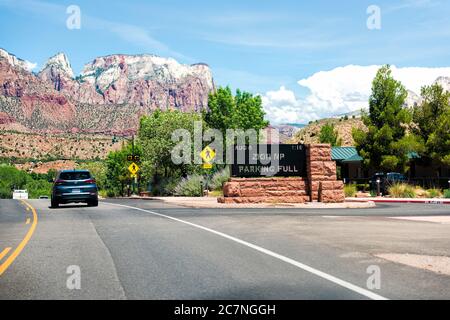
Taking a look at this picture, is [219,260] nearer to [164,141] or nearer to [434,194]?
[434,194]

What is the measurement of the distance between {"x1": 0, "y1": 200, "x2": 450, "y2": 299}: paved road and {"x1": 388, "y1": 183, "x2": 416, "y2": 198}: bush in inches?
835

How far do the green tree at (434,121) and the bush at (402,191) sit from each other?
6800 millimetres

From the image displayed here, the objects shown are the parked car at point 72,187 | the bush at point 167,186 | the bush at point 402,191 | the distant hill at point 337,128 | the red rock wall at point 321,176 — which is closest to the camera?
the parked car at point 72,187

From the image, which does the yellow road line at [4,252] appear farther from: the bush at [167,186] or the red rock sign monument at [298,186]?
the bush at [167,186]

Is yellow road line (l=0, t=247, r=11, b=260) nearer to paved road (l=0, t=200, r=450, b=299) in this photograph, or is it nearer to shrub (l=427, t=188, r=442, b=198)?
paved road (l=0, t=200, r=450, b=299)

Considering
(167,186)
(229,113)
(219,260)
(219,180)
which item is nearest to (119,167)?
(229,113)

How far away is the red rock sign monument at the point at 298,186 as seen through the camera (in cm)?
2847

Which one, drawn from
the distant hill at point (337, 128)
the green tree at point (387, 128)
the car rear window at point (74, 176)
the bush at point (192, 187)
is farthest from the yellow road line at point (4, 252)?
the distant hill at point (337, 128)

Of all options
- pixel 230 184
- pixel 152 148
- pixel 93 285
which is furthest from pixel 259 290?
pixel 152 148

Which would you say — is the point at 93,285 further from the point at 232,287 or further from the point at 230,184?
the point at 230,184

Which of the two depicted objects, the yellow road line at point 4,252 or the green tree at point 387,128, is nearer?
the yellow road line at point 4,252

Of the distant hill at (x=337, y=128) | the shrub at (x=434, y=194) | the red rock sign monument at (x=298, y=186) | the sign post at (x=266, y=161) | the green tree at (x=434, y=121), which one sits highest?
the distant hill at (x=337, y=128)

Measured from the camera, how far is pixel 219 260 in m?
9.47
